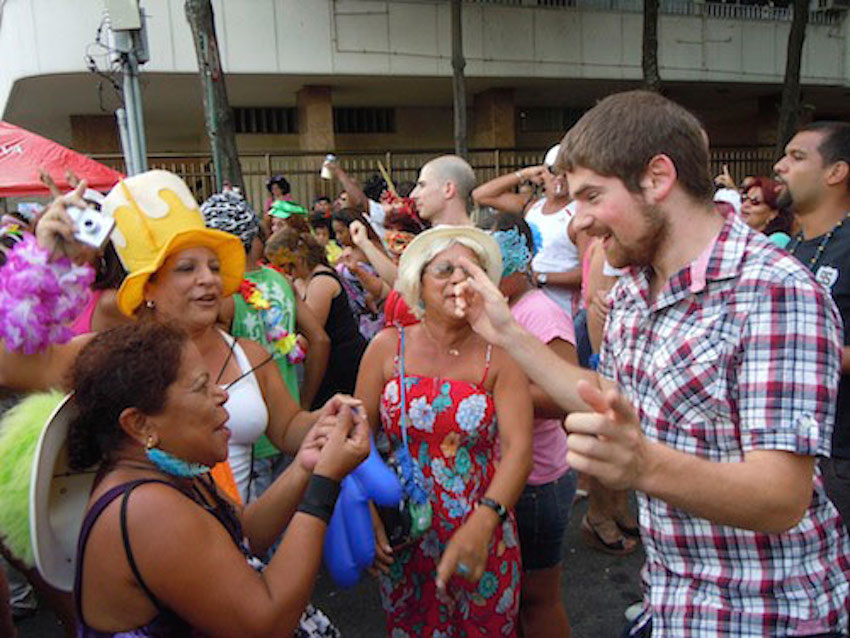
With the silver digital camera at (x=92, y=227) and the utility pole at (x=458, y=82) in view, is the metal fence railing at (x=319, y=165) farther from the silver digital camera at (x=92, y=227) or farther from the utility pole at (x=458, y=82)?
the silver digital camera at (x=92, y=227)

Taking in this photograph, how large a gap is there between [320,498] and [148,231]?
1348 millimetres

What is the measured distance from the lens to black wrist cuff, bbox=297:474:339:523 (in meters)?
1.92

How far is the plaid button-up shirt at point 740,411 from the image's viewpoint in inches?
56.1

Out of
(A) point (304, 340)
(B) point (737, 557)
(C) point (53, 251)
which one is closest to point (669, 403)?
(B) point (737, 557)

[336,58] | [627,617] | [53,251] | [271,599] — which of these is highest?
[336,58]

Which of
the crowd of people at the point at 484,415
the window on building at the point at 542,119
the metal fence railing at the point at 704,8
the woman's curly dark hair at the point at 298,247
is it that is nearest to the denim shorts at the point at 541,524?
the crowd of people at the point at 484,415

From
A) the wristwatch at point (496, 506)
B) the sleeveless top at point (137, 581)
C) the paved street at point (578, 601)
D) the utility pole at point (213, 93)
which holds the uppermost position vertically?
the utility pole at point (213, 93)

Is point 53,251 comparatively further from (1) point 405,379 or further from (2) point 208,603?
(2) point 208,603

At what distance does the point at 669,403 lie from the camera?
1614 millimetres

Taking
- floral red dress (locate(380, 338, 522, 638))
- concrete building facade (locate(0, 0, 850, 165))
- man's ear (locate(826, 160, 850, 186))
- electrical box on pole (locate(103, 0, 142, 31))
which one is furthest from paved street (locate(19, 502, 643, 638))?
concrete building facade (locate(0, 0, 850, 165))

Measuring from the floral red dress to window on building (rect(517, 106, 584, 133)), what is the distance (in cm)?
1956

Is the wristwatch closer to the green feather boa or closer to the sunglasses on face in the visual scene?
the sunglasses on face

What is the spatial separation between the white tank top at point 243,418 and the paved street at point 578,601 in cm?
136

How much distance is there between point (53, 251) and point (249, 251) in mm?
1353
